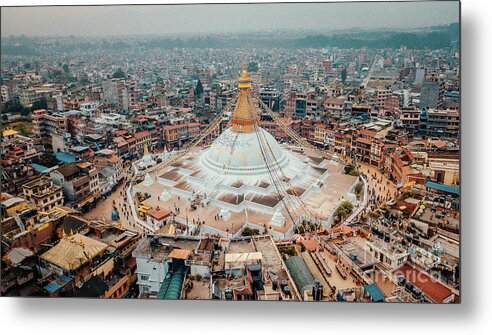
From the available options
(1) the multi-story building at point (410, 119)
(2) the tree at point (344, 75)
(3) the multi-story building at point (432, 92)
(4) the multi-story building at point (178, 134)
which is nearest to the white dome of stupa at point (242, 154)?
(4) the multi-story building at point (178, 134)

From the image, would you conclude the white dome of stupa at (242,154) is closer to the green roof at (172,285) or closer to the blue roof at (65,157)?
the blue roof at (65,157)

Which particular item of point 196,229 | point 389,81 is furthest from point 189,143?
point 389,81

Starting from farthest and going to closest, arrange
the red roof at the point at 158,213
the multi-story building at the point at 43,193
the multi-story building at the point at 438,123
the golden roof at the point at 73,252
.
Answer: the red roof at the point at 158,213 < the multi-story building at the point at 438,123 < the multi-story building at the point at 43,193 < the golden roof at the point at 73,252

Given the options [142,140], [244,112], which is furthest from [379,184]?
[142,140]

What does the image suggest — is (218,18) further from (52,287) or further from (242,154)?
(52,287)

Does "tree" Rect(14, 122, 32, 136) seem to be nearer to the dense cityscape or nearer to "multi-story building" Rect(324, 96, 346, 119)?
the dense cityscape

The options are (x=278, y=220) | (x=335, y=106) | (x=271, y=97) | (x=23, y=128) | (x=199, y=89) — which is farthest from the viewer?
(x=335, y=106)

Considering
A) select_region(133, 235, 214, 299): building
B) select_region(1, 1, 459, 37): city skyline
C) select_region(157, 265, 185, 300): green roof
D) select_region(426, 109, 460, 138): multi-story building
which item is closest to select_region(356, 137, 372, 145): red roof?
select_region(426, 109, 460, 138): multi-story building
